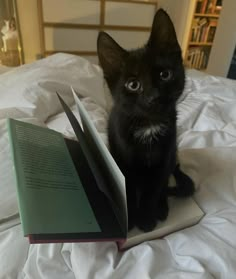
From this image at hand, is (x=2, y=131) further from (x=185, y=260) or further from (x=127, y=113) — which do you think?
(x=185, y=260)

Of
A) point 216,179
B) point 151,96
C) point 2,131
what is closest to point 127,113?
point 151,96

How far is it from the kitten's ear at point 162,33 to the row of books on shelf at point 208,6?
303 centimetres

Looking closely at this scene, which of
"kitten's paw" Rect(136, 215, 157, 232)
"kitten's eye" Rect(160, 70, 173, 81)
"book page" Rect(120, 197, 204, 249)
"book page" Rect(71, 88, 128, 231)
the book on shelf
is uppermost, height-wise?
the book on shelf

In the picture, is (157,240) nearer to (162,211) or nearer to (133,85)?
(162,211)

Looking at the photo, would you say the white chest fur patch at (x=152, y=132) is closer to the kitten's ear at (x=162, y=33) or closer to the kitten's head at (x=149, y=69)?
the kitten's head at (x=149, y=69)

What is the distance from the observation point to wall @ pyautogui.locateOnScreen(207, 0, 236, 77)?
→ 3031 millimetres

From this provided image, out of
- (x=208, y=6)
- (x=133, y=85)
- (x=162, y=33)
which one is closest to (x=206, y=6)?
(x=208, y=6)

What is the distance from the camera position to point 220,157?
822 millimetres

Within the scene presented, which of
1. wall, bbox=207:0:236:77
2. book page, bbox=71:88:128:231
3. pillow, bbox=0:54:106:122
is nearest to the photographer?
book page, bbox=71:88:128:231

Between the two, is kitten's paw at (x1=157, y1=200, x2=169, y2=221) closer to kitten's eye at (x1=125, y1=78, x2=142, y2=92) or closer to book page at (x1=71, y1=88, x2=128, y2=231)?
book page at (x1=71, y1=88, x2=128, y2=231)

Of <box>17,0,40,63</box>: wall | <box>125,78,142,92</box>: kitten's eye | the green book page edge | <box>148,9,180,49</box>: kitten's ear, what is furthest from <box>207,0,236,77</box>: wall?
the green book page edge

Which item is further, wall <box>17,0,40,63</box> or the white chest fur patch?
wall <box>17,0,40,63</box>

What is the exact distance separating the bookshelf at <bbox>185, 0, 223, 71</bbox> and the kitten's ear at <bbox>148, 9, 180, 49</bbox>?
282 cm

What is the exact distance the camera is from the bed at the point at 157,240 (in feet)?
1.70
